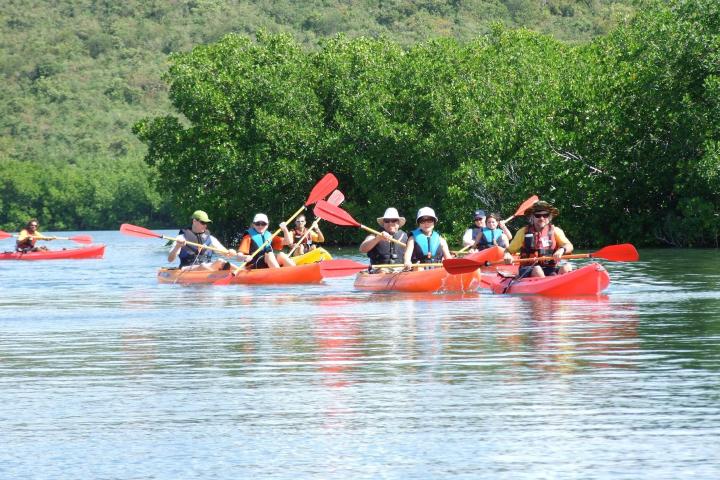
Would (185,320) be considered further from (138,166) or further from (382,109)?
(138,166)

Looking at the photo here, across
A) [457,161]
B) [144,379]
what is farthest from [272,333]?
[457,161]

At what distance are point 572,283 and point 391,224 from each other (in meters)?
3.86

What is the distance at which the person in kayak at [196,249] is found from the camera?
24828 mm

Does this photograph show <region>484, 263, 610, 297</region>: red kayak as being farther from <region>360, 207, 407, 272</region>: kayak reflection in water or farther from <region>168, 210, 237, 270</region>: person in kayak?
<region>168, 210, 237, 270</region>: person in kayak

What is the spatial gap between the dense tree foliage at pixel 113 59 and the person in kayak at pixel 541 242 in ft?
285

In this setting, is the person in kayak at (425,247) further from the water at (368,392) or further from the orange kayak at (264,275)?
the orange kayak at (264,275)

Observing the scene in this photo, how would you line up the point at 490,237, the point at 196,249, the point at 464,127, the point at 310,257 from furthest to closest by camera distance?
1. the point at 464,127
2. the point at 310,257
3. the point at 196,249
4. the point at 490,237

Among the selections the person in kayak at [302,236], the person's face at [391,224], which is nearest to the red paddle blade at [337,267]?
the person's face at [391,224]

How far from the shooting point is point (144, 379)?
10953 millimetres

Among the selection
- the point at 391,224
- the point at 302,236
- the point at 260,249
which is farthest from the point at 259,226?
the point at 391,224

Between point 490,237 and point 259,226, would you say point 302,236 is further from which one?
point 490,237

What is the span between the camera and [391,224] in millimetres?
21594

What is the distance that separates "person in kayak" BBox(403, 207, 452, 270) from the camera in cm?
2084

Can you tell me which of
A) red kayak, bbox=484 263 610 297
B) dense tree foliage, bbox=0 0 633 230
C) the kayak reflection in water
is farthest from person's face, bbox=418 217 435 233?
dense tree foliage, bbox=0 0 633 230
